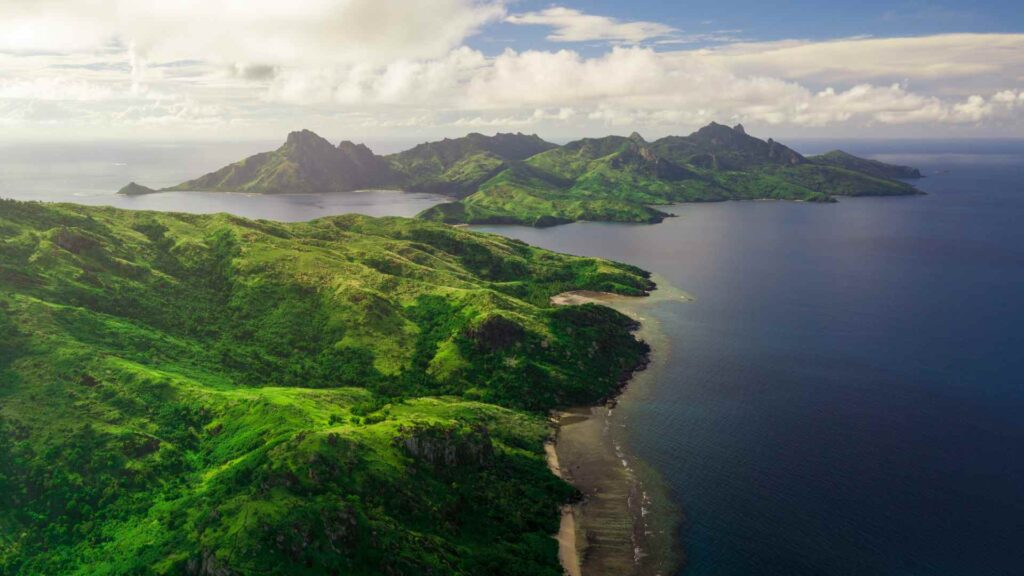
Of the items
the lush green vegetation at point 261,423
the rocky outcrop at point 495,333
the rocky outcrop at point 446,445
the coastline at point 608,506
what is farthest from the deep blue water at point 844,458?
the rocky outcrop at point 495,333

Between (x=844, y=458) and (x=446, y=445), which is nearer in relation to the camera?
(x=446, y=445)

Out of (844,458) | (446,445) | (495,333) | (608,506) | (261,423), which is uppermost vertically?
(495,333)

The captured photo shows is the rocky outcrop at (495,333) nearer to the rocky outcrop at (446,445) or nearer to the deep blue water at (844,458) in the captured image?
the deep blue water at (844,458)

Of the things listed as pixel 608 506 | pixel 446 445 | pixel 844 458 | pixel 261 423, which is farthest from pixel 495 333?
pixel 844 458

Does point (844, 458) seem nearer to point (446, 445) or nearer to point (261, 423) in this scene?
point (446, 445)

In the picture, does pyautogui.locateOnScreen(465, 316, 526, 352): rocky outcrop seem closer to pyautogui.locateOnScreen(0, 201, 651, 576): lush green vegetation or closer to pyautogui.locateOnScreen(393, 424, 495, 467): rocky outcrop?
pyautogui.locateOnScreen(0, 201, 651, 576): lush green vegetation

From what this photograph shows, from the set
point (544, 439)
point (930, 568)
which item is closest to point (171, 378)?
point (544, 439)

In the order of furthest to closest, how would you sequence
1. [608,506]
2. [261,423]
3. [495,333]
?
[495,333]
[608,506]
[261,423]
